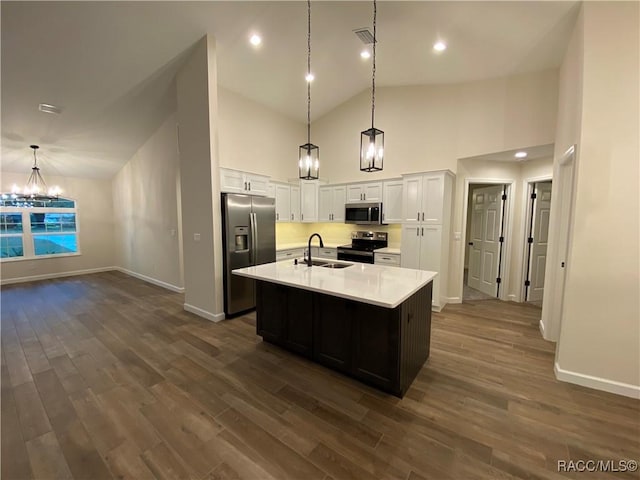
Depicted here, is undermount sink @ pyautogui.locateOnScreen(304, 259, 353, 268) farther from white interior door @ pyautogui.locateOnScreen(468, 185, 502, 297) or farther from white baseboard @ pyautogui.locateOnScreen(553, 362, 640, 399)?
white interior door @ pyautogui.locateOnScreen(468, 185, 502, 297)

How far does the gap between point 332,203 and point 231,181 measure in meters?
2.34

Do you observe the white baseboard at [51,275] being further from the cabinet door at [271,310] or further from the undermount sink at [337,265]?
the undermount sink at [337,265]

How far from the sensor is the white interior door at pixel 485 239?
5.00 m

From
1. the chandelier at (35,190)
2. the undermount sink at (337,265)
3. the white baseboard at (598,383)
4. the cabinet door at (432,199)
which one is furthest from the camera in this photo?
the chandelier at (35,190)

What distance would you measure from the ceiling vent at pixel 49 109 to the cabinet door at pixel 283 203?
11.7 feet

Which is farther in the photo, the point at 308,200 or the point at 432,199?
the point at 308,200

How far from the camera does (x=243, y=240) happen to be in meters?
4.16

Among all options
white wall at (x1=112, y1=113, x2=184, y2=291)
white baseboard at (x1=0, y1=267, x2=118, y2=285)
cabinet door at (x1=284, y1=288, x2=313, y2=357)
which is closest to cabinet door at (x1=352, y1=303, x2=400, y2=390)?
cabinet door at (x1=284, y1=288, x2=313, y2=357)

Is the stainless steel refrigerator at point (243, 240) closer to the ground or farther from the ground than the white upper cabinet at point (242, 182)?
closer to the ground

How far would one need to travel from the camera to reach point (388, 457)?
1666mm

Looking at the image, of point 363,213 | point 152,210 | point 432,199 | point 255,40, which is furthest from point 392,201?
point 152,210

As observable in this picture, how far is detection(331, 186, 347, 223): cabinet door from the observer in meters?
5.54

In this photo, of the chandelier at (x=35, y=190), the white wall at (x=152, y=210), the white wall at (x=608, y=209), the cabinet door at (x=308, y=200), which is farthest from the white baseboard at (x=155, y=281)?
the white wall at (x=608, y=209)

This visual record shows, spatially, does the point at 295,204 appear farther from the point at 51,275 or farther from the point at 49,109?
the point at 51,275
